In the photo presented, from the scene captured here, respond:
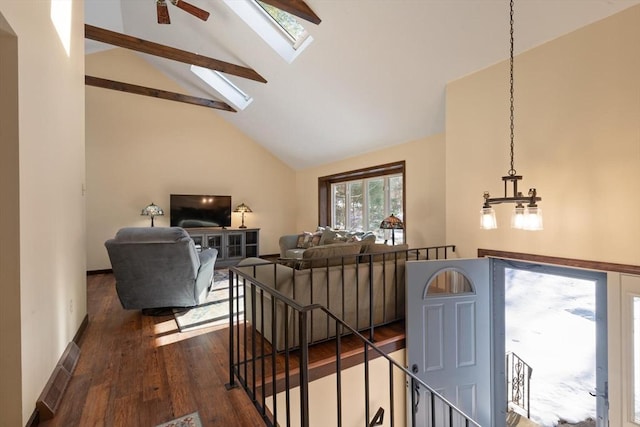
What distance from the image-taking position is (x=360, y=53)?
354 cm

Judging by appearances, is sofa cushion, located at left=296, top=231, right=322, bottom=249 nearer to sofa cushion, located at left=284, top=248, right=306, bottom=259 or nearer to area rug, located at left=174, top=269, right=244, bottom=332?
sofa cushion, located at left=284, top=248, right=306, bottom=259

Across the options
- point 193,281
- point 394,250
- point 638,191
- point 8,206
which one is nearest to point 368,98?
point 394,250

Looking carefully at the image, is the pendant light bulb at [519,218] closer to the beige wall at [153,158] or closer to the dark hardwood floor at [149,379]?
the dark hardwood floor at [149,379]

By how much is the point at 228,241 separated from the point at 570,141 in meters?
6.12

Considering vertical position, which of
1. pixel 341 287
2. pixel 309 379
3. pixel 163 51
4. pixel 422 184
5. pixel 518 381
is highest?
pixel 163 51

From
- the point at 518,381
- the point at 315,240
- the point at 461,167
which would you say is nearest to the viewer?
the point at 518,381

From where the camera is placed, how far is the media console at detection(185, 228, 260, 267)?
6.35m

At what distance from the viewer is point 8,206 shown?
1.54 m

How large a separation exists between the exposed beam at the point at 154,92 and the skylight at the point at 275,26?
106 inches

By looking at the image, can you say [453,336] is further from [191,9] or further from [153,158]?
[153,158]

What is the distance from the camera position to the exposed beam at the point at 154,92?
5.43 meters

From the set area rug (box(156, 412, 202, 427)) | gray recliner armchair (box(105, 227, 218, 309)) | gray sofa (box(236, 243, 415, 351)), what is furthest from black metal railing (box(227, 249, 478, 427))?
gray recliner armchair (box(105, 227, 218, 309))

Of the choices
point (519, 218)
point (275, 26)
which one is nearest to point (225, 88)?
point (275, 26)

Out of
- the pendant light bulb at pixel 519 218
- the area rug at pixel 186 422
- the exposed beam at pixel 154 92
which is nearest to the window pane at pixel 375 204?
the exposed beam at pixel 154 92
